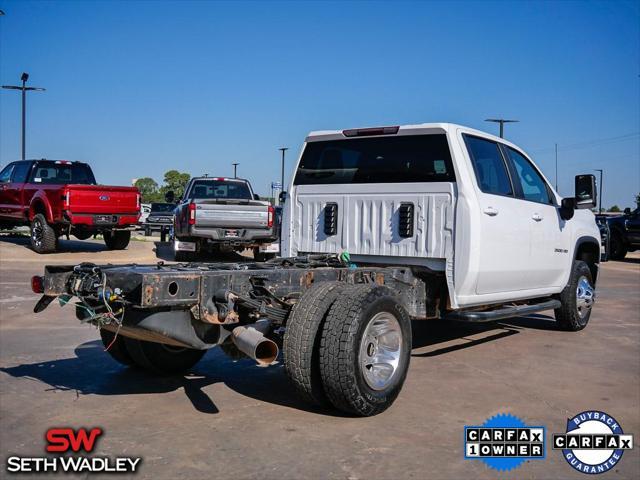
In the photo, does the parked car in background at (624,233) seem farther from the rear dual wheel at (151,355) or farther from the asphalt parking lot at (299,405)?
the rear dual wheel at (151,355)

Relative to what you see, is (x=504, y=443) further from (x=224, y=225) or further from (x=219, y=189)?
(x=219, y=189)

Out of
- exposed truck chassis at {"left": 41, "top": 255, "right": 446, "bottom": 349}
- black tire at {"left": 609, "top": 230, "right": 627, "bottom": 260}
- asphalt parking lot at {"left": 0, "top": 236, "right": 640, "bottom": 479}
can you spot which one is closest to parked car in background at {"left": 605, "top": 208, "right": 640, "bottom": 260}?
black tire at {"left": 609, "top": 230, "right": 627, "bottom": 260}

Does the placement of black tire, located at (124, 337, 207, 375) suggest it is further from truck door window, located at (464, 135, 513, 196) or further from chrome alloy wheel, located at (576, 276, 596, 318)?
chrome alloy wheel, located at (576, 276, 596, 318)

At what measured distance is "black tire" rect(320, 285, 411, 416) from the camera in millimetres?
4336

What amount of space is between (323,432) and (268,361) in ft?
1.90

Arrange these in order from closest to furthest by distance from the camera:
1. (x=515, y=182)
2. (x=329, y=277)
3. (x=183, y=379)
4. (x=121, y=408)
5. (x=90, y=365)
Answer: (x=121, y=408), (x=329, y=277), (x=183, y=379), (x=90, y=365), (x=515, y=182)

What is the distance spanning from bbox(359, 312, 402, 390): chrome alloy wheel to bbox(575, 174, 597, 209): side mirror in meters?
3.60

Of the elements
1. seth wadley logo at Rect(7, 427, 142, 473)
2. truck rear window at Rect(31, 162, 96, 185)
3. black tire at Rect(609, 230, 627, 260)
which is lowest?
seth wadley logo at Rect(7, 427, 142, 473)

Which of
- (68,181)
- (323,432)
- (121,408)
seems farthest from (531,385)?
(68,181)

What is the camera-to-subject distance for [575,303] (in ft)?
26.8

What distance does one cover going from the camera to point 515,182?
6.90 metres

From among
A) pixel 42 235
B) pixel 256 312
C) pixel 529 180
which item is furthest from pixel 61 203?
pixel 256 312

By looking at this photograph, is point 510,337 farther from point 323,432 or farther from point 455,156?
point 323,432

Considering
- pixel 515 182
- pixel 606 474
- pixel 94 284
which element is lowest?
pixel 606 474
